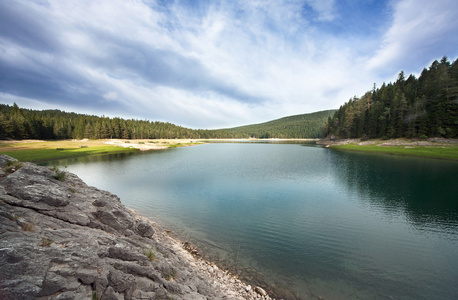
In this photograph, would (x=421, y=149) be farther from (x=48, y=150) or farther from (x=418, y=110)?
(x=48, y=150)

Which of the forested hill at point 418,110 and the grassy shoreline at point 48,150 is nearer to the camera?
the grassy shoreline at point 48,150

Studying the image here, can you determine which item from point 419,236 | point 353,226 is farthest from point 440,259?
point 353,226

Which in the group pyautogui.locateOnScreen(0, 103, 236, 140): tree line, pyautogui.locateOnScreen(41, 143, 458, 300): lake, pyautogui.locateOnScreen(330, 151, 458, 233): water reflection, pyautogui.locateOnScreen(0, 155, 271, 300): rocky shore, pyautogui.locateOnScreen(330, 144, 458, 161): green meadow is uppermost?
pyautogui.locateOnScreen(0, 103, 236, 140): tree line

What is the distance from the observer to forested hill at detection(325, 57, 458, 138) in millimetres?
52900

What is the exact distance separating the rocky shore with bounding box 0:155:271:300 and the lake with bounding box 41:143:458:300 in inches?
104

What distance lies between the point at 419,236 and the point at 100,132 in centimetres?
14400

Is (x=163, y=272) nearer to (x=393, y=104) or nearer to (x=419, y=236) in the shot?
(x=419, y=236)

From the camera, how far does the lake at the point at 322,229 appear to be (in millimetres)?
8773

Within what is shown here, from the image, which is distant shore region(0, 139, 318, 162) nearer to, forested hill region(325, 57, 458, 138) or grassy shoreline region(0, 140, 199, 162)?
grassy shoreline region(0, 140, 199, 162)

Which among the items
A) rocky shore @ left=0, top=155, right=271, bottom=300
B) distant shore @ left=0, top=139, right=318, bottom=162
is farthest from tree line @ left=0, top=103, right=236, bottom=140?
rocky shore @ left=0, top=155, right=271, bottom=300

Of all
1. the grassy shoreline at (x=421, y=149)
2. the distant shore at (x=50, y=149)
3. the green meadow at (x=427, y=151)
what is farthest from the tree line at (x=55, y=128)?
the green meadow at (x=427, y=151)

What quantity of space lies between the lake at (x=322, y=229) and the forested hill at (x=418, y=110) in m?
39.8

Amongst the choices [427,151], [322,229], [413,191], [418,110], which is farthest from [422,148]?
[322,229]

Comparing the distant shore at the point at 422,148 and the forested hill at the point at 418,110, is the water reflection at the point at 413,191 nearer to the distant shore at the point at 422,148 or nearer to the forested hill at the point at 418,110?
the distant shore at the point at 422,148
